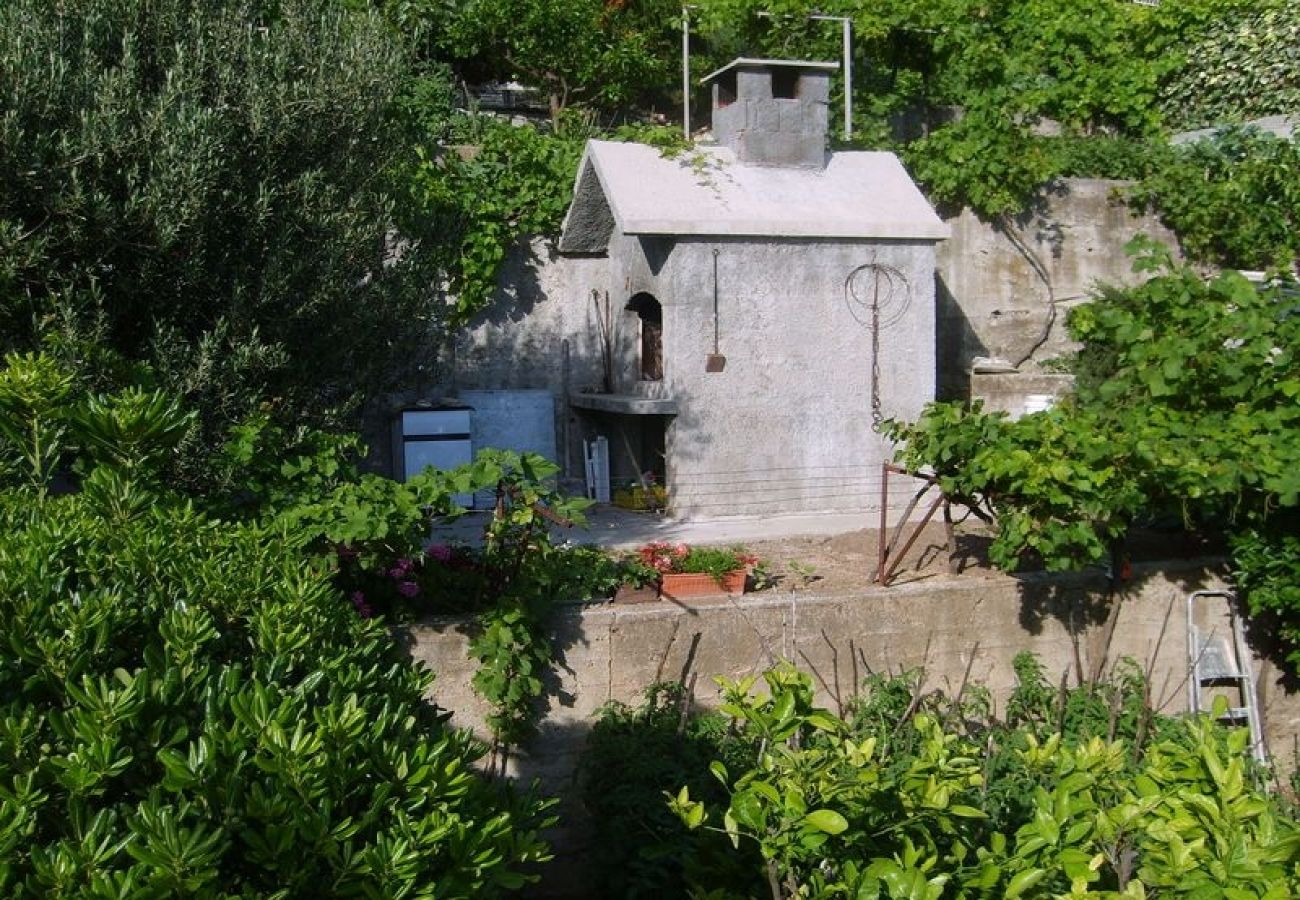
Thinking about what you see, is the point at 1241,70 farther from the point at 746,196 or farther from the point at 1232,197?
the point at 746,196

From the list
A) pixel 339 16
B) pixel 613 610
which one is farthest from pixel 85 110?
pixel 613 610

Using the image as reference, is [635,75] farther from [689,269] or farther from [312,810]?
[312,810]

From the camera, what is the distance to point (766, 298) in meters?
11.5

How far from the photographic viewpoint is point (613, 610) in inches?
293

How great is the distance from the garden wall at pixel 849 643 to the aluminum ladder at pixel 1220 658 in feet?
0.29

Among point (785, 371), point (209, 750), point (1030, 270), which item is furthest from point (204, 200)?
point (1030, 270)

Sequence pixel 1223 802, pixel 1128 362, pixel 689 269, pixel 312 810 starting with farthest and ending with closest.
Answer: pixel 689 269 → pixel 1128 362 → pixel 1223 802 → pixel 312 810

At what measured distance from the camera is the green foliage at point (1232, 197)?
1513cm

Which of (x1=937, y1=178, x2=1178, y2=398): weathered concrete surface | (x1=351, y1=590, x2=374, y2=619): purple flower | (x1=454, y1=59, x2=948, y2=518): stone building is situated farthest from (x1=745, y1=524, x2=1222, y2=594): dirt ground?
(x1=937, y1=178, x2=1178, y2=398): weathered concrete surface

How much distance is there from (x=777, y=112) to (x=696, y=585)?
246 inches

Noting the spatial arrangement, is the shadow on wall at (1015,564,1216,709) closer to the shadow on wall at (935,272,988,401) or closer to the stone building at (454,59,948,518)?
the stone building at (454,59,948,518)

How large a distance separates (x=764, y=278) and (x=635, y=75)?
6694 millimetres

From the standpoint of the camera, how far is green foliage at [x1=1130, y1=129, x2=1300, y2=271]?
15133mm

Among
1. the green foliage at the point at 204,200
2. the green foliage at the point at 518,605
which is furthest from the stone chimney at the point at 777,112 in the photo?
the green foliage at the point at 518,605
